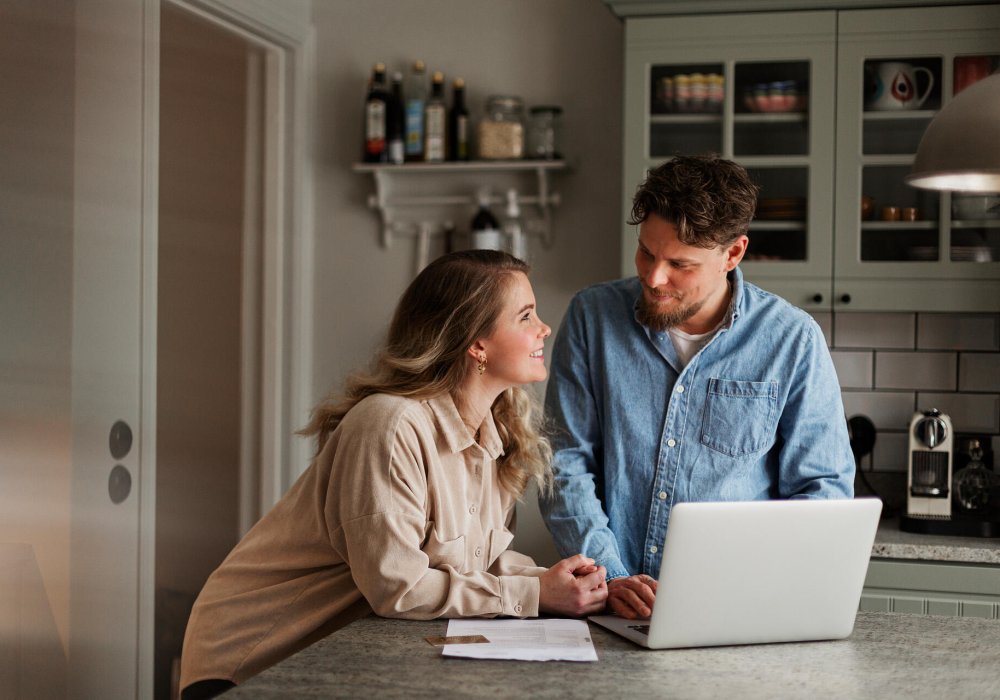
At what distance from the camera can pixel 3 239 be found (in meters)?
2.33

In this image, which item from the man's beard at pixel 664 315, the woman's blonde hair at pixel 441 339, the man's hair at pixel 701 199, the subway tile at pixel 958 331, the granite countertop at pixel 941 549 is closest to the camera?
the woman's blonde hair at pixel 441 339

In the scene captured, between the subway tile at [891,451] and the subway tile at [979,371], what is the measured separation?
247mm

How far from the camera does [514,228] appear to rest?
359cm

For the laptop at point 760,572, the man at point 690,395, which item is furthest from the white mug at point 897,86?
the laptop at point 760,572

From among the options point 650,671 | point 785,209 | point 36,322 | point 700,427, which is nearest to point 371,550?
point 650,671

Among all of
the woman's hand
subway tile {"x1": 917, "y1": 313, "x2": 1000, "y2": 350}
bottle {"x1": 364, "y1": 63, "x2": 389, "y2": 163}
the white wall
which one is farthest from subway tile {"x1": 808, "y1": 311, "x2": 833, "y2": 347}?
the woman's hand

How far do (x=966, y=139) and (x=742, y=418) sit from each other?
68cm

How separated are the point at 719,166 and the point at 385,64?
194 centimetres

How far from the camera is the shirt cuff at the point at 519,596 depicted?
165cm

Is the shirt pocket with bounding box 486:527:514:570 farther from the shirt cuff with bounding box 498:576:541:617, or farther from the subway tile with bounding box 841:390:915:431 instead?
the subway tile with bounding box 841:390:915:431

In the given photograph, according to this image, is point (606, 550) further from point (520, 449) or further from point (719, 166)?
point (719, 166)

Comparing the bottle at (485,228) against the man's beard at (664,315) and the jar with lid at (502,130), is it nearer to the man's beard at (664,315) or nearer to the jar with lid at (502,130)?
the jar with lid at (502,130)

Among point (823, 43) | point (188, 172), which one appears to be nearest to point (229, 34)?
point (188, 172)

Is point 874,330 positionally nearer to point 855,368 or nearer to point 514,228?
point 855,368
